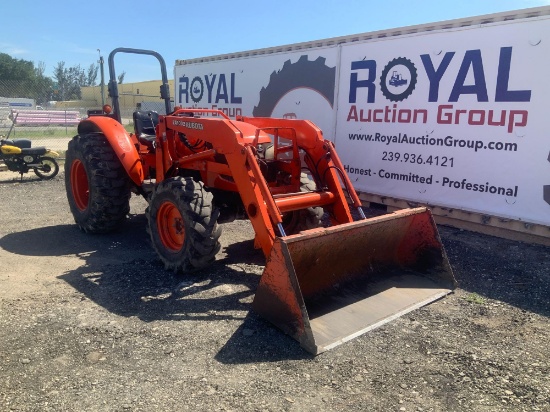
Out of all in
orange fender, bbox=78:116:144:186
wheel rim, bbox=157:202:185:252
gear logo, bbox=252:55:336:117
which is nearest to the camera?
wheel rim, bbox=157:202:185:252

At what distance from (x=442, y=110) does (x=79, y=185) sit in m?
5.40

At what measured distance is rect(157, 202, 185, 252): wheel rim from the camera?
496cm

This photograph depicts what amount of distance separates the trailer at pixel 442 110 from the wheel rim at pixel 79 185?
3.94 metres

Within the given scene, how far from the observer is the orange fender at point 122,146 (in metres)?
5.82

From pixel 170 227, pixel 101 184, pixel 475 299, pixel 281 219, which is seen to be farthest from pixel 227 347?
pixel 101 184

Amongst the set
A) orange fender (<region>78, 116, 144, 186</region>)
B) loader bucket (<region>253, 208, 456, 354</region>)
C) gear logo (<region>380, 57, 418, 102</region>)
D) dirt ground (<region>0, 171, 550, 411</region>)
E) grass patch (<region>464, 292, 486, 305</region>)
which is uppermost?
gear logo (<region>380, 57, 418, 102</region>)

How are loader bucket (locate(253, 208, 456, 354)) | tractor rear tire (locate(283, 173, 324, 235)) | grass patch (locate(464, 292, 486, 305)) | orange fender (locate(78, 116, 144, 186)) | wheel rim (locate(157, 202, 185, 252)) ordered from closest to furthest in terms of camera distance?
loader bucket (locate(253, 208, 456, 354)) < grass patch (locate(464, 292, 486, 305)) < wheel rim (locate(157, 202, 185, 252)) < tractor rear tire (locate(283, 173, 324, 235)) < orange fender (locate(78, 116, 144, 186))

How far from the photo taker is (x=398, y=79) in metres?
7.14

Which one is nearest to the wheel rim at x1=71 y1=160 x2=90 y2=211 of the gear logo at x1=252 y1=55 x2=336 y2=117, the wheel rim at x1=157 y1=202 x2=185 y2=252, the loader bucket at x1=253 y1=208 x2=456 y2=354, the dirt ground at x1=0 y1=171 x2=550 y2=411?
the dirt ground at x1=0 y1=171 x2=550 y2=411

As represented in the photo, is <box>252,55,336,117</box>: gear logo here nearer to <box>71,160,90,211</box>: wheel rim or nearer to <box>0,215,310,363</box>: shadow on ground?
<box>0,215,310,363</box>: shadow on ground

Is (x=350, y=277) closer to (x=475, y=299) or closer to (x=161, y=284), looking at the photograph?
(x=475, y=299)

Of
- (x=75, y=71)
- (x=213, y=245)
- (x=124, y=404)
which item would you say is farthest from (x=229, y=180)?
(x=75, y=71)

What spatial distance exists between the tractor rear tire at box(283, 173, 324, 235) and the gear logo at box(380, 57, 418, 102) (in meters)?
2.59

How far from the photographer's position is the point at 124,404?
9.30ft
